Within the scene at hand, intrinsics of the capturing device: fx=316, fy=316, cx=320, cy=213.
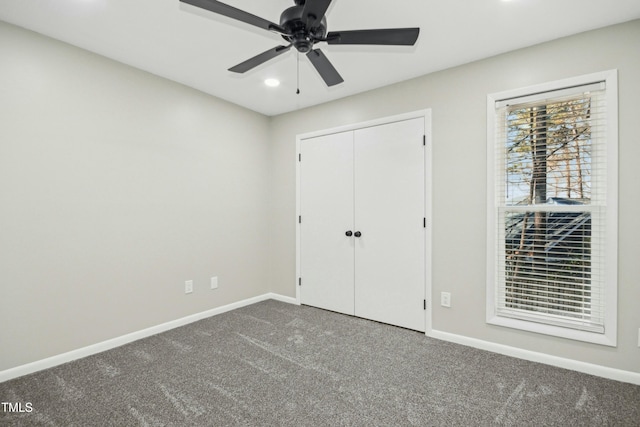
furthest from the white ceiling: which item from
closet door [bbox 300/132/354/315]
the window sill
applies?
the window sill

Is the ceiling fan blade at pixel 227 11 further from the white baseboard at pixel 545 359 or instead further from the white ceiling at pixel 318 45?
the white baseboard at pixel 545 359

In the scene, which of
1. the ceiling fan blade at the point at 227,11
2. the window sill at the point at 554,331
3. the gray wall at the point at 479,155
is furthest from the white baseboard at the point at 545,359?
the ceiling fan blade at the point at 227,11

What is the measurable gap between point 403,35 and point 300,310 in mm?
2948

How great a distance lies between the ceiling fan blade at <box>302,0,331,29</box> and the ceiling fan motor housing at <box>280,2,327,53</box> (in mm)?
37

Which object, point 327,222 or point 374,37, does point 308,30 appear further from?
Answer: point 327,222

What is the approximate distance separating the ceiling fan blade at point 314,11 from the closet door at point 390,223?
1719 millimetres

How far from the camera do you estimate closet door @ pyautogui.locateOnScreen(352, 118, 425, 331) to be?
300cm

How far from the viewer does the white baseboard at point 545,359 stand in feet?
7.01

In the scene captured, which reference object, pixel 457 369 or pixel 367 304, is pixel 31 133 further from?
pixel 457 369

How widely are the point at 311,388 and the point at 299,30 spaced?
2147mm

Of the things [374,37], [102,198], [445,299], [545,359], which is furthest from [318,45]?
[545,359]

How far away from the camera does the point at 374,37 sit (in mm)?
1719

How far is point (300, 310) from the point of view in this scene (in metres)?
3.66

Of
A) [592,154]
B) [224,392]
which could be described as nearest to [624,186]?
[592,154]
